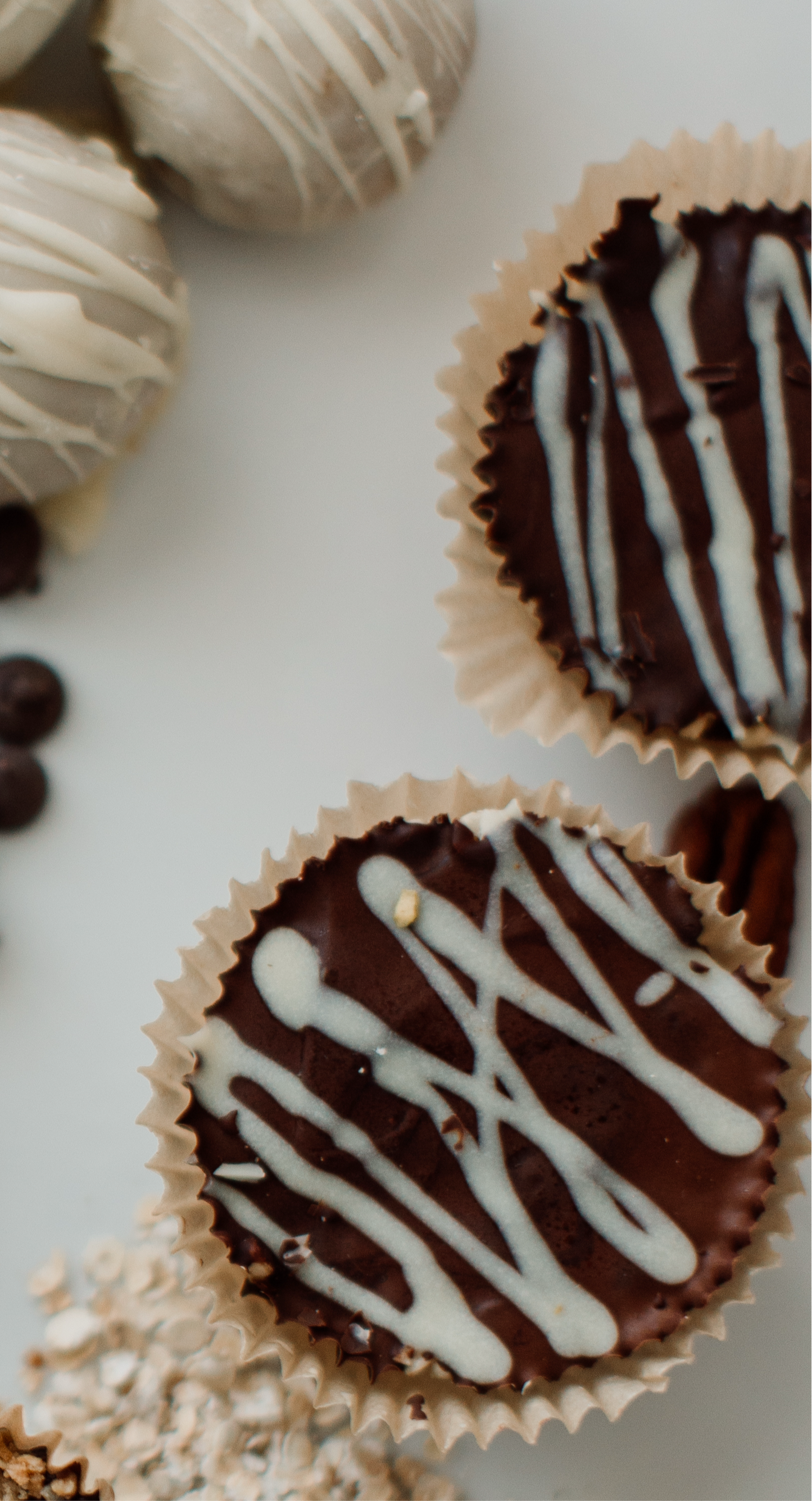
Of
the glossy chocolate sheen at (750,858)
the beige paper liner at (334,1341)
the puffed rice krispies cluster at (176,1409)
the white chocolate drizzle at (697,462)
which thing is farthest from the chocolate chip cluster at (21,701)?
the glossy chocolate sheen at (750,858)

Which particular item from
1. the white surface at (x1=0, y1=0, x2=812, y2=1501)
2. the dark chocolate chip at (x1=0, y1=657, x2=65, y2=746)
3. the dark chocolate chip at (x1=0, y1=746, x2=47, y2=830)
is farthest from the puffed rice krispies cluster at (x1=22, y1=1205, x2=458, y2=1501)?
the dark chocolate chip at (x1=0, y1=657, x2=65, y2=746)

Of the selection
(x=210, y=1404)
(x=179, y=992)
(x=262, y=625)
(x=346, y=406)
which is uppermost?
(x=346, y=406)

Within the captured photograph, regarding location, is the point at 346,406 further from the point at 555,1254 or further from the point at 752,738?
the point at 555,1254

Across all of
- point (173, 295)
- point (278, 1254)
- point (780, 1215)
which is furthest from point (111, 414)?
point (780, 1215)

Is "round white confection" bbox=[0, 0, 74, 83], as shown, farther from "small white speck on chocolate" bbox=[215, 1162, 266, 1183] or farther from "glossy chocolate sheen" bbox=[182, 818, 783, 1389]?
"small white speck on chocolate" bbox=[215, 1162, 266, 1183]

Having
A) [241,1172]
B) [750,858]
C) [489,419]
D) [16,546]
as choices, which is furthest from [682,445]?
[241,1172]

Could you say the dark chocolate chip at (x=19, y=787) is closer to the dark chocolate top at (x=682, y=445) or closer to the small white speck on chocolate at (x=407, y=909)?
the small white speck on chocolate at (x=407, y=909)
